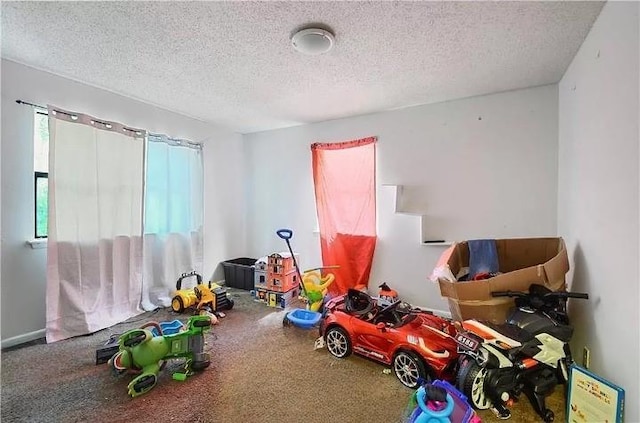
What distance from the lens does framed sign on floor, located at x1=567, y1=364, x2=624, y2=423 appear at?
136 centimetres

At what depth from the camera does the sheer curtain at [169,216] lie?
336 cm

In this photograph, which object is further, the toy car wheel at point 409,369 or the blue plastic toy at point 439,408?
the toy car wheel at point 409,369

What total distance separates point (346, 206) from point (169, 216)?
213cm

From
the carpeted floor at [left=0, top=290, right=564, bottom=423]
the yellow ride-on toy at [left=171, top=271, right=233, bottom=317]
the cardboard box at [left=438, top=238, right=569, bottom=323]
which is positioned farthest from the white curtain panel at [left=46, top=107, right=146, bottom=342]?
A: the cardboard box at [left=438, top=238, right=569, bottom=323]

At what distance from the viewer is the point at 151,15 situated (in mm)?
1746

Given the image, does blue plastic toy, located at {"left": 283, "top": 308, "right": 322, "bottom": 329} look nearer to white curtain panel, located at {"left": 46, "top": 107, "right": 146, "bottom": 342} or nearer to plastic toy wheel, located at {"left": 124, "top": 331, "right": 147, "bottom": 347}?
plastic toy wheel, located at {"left": 124, "top": 331, "right": 147, "bottom": 347}

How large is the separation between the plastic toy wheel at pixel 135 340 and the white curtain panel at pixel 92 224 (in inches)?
44.9

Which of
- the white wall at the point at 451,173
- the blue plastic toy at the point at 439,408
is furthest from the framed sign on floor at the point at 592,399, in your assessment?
the white wall at the point at 451,173

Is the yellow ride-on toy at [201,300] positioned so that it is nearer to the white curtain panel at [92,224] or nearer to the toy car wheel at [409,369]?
the white curtain panel at [92,224]

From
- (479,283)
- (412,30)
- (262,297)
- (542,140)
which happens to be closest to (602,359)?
(479,283)

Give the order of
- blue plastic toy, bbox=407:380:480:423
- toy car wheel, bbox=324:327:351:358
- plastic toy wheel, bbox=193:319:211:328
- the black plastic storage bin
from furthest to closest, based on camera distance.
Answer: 1. the black plastic storage bin
2. toy car wheel, bbox=324:327:351:358
3. plastic toy wheel, bbox=193:319:211:328
4. blue plastic toy, bbox=407:380:480:423

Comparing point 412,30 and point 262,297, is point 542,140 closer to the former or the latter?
point 412,30

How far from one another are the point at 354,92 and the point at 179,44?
1.58 metres

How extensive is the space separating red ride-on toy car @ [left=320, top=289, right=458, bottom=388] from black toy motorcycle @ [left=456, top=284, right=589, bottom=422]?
17 centimetres
